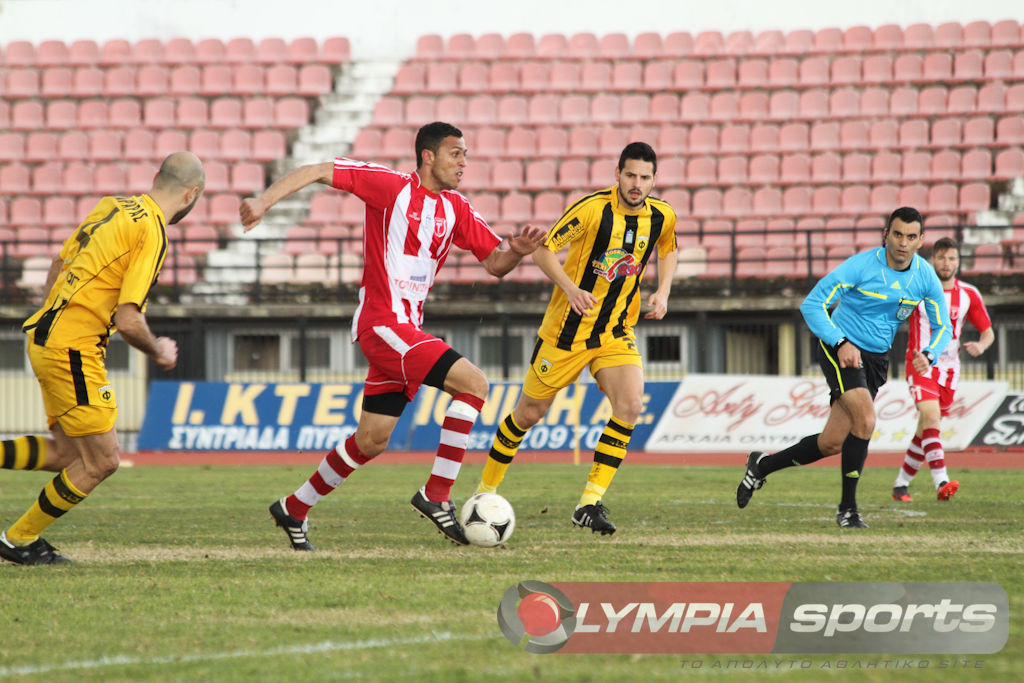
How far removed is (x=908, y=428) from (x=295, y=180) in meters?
11.7

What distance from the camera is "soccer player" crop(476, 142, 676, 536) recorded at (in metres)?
6.92

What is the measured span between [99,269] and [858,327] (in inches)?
188

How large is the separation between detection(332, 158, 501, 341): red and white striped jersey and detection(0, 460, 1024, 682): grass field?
1307 millimetres

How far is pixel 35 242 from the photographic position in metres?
19.2

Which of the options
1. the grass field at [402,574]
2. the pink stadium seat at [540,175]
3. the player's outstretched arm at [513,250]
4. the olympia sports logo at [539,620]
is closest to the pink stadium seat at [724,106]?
the pink stadium seat at [540,175]

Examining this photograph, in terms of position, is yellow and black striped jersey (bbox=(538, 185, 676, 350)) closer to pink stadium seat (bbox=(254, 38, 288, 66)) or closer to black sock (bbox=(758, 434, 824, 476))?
black sock (bbox=(758, 434, 824, 476))

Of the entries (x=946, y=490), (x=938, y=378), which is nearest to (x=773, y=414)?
(x=938, y=378)

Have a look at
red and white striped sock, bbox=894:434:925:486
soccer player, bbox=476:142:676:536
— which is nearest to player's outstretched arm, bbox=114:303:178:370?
soccer player, bbox=476:142:676:536

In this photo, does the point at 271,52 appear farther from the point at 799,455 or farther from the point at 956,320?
the point at 799,455

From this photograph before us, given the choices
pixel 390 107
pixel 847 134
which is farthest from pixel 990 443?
pixel 390 107

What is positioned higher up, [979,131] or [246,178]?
[979,131]

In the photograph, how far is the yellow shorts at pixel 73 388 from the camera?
5.38 metres

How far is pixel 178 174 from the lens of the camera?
5.54 meters

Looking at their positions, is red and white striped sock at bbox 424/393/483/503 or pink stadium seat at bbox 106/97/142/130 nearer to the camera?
red and white striped sock at bbox 424/393/483/503
